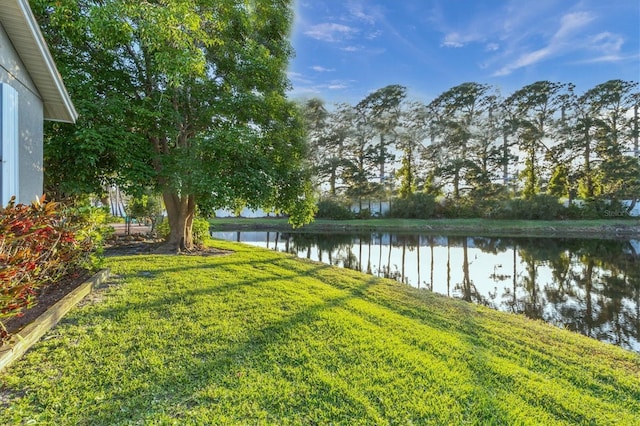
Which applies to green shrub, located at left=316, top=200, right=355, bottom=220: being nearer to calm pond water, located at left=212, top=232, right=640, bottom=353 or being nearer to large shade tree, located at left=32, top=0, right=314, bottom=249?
calm pond water, located at left=212, top=232, right=640, bottom=353

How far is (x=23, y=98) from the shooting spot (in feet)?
14.5

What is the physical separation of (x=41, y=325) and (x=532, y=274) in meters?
11.0

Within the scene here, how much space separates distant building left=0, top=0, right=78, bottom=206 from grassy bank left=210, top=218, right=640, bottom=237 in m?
18.7

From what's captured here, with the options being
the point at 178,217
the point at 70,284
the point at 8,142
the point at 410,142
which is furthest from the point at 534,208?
the point at 8,142

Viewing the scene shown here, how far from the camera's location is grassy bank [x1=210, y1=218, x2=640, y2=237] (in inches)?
815

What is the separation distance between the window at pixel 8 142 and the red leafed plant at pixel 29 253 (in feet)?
1.60

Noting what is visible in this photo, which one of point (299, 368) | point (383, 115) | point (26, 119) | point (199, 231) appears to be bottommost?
point (299, 368)

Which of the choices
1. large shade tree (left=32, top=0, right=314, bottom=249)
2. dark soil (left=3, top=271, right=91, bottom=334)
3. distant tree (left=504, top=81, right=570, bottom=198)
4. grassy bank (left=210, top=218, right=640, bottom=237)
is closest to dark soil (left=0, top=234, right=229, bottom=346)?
dark soil (left=3, top=271, right=91, bottom=334)

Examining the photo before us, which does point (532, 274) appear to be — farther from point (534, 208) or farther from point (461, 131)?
point (461, 131)

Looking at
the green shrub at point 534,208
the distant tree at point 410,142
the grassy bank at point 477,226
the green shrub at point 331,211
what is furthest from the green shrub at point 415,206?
the green shrub at point 534,208

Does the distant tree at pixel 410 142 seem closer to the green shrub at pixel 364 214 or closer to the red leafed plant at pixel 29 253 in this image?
the green shrub at pixel 364 214

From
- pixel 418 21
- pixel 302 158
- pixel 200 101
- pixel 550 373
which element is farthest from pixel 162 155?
pixel 418 21

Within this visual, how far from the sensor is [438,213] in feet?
89.3

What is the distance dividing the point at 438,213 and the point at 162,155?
24311 mm
